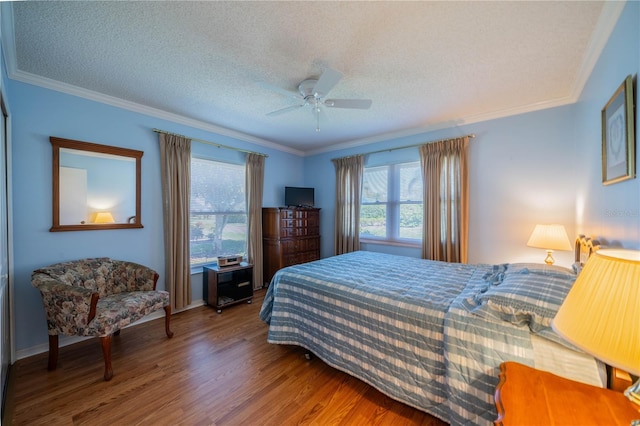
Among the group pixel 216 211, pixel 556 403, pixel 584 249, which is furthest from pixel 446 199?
pixel 216 211

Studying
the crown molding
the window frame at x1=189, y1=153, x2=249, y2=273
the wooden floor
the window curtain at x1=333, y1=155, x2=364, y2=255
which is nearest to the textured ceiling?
the crown molding

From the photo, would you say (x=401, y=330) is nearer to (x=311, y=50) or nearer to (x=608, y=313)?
(x=608, y=313)

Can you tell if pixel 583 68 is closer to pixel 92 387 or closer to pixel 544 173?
pixel 544 173

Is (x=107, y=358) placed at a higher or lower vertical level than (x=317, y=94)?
lower

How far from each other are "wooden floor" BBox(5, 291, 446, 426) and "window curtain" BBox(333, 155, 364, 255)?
231cm

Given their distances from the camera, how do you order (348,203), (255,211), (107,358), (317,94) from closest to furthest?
1. (107,358)
2. (317,94)
3. (255,211)
4. (348,203)

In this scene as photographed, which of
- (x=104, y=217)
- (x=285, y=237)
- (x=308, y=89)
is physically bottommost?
(x=285, y=237)

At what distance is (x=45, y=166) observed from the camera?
242 cm

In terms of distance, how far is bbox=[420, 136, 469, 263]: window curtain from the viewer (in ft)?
10.9

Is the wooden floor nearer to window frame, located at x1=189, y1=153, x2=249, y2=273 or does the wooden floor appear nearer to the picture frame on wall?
window frame, located at x1=189, y1=153, x2=249, y2=273

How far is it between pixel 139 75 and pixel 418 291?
3.13 metres

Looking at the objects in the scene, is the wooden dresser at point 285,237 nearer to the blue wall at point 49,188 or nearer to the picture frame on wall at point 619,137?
the blue wall at point 49,188

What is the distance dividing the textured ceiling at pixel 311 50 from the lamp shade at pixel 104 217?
1.31 metres

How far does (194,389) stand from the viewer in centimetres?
191
